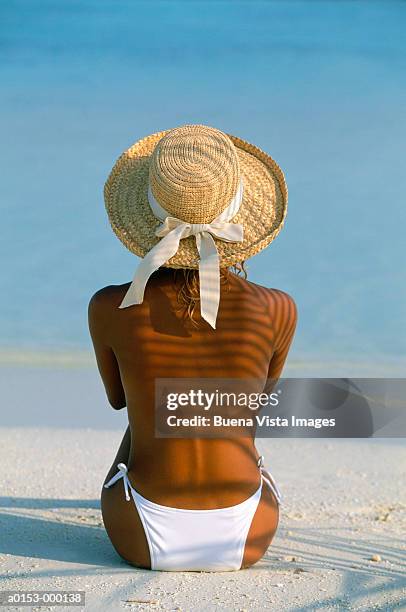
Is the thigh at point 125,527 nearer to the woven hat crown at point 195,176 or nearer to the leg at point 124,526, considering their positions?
the leg at point 124,526

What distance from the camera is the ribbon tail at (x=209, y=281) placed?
2.05 m

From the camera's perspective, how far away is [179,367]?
6.97 feet

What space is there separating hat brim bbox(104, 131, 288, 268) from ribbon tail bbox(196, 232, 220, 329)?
4 centimetres

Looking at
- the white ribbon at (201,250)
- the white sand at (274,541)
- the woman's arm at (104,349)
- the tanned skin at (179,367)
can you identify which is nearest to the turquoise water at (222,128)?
the white sand at (274,541)

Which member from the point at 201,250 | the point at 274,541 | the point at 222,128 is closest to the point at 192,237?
the point at 201,250

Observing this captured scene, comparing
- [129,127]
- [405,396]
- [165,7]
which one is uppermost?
[165,7]

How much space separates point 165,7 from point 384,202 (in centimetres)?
382

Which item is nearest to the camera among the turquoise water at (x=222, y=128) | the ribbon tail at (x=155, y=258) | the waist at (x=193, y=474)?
the ribbon tail at (x=155, y=258)

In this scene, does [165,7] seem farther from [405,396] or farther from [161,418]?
[161,418]

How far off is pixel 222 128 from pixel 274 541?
7.09 m

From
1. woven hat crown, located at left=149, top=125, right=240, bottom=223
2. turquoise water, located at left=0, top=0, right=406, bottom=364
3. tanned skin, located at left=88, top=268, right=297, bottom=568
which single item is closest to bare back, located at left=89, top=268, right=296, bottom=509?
tanned skin, located at left=88, top=268, right=297, bottom=568

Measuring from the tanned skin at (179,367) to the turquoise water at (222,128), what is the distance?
4.84 m

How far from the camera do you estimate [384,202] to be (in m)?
9.12

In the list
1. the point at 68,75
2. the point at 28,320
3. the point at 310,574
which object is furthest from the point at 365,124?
the point at 310,574
